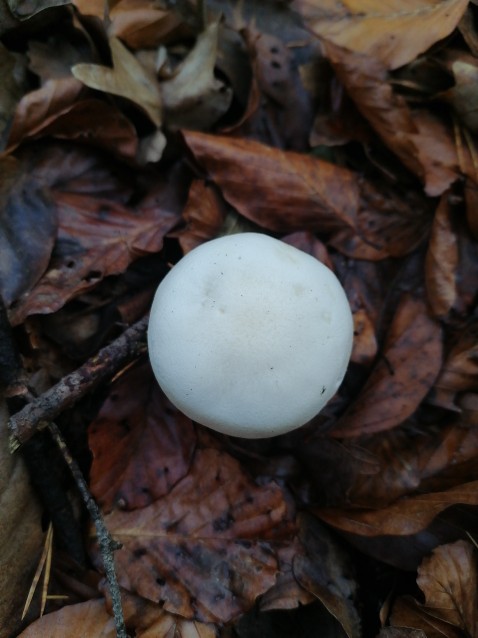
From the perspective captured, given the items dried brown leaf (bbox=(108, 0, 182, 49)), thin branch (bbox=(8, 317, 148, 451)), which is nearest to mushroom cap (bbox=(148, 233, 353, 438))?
thin branch (bbox=(8, 317, 148, 451))

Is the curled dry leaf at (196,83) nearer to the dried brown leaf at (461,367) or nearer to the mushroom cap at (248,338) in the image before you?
the mushroom cap at (248,338)

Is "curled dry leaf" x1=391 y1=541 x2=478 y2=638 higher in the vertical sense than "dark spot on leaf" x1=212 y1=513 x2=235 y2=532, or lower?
lower

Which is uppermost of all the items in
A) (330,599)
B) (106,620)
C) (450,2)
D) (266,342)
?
(450,2)

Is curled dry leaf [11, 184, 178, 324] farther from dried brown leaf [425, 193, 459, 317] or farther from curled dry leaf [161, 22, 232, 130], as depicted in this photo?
dried brown leaf [425, 193, 459, 317]

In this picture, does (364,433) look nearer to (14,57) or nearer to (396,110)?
(396,110)

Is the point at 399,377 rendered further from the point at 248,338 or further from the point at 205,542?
the point at 205,542

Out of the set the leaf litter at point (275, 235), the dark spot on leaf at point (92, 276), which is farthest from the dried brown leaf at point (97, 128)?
the dark spot on leaf at point (92, 276)

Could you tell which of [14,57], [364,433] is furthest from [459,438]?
[14,57]
